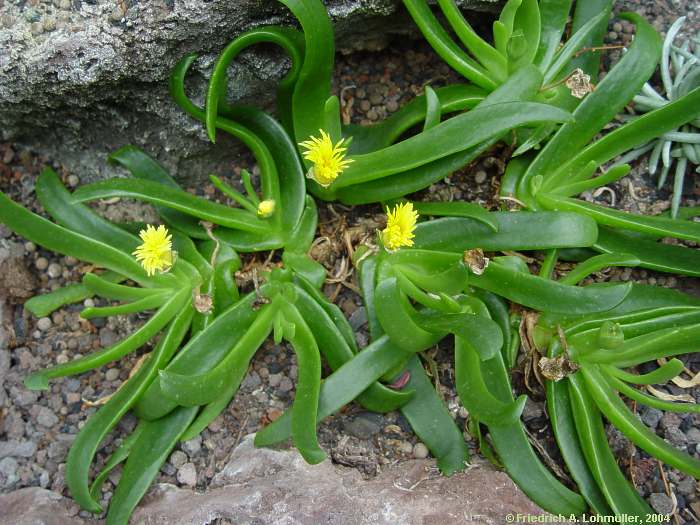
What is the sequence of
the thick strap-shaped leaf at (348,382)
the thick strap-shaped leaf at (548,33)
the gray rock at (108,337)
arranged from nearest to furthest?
the thick strap-shaped leaf at (348,382)
the thick strap-shaped leaf at (548,33)
the gray rock at (108,337)

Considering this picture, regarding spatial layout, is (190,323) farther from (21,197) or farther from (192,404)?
(21,197)

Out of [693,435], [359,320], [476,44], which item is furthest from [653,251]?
[359,320]

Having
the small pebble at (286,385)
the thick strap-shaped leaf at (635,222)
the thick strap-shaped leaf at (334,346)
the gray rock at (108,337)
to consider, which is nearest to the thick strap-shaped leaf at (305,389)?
the thick strap-shaped leaf at (334,346)

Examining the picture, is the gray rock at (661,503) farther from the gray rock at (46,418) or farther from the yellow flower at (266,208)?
the gray rock at (46,418)

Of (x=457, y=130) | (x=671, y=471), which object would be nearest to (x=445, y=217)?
(x=457, y=130)

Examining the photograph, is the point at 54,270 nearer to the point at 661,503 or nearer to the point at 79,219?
the point at 79,219

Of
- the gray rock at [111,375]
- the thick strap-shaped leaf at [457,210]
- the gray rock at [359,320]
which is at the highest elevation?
the thick strap-shaped leaf at [457,210]
